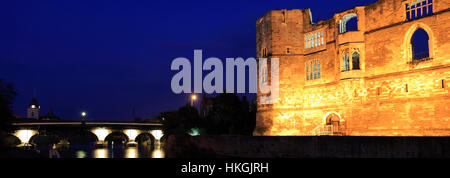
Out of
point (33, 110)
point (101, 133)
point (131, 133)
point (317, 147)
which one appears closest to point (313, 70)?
point (317, 147)

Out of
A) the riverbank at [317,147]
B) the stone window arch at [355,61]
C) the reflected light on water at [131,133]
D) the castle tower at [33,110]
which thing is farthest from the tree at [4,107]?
the castle tower at [33,110]

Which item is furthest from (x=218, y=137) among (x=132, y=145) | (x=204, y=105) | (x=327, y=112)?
(x=204, y=105)

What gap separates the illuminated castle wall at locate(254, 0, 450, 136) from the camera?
2259 cm

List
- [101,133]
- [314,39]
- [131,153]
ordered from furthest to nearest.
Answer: [101,133], [131,153], [314,39]

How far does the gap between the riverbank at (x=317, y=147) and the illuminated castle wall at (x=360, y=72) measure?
4.64m

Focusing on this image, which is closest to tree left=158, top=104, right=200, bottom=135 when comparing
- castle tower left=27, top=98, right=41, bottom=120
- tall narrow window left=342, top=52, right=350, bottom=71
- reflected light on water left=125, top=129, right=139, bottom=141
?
reflected light on water left=125, top=129, right=139, bottom=141

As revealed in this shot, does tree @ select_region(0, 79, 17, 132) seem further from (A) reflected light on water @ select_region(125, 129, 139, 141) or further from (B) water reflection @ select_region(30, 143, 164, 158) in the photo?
(A) reflected light on water @ select_region(125, 129, 139, 141)

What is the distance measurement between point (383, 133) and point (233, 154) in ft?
32.6

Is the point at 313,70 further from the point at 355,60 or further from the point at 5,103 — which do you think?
the point at 5,103

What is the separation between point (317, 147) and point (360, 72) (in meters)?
7.80

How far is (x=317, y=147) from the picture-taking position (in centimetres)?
2138

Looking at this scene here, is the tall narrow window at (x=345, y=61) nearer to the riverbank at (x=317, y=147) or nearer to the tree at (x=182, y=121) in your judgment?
the riverbank at (x=317, y=147)

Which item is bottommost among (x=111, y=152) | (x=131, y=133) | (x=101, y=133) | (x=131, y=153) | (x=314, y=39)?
(x=111, y=152)
